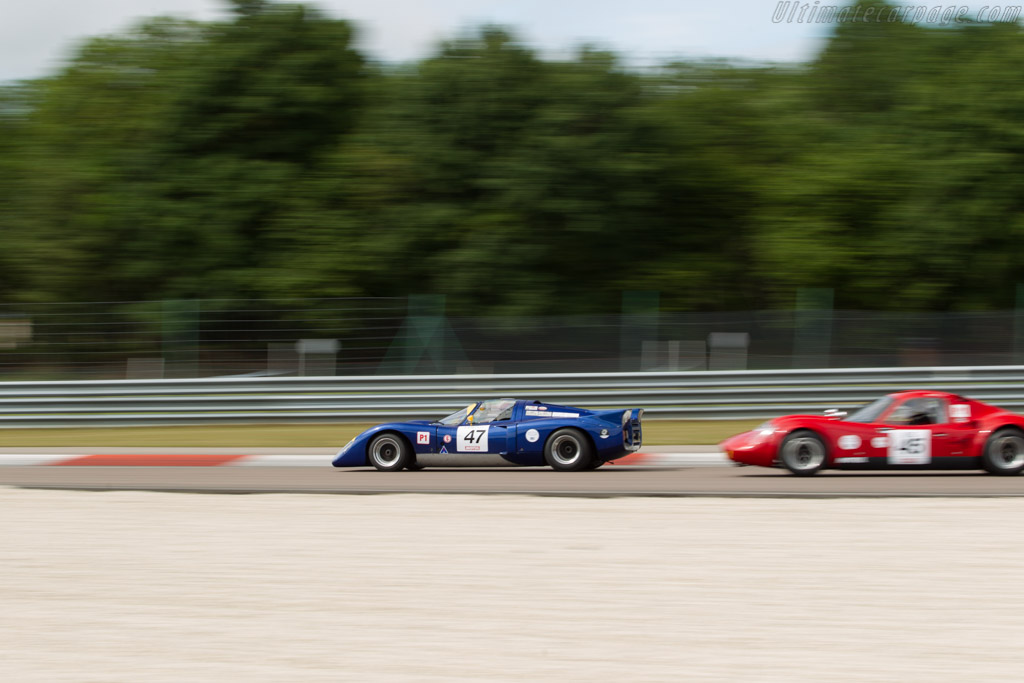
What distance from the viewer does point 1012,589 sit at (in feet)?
18.5

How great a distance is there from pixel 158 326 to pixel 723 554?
12.0 metres

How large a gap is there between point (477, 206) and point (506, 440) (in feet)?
30.9

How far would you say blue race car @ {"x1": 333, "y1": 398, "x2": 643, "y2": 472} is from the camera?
1112 centimetres

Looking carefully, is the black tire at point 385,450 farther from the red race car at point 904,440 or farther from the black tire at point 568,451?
the red race car at point 904,440

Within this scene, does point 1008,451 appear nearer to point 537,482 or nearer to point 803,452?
point 803,452

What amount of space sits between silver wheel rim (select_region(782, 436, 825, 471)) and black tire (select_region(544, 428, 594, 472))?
6.99 feet

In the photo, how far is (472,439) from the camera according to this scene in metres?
11.2

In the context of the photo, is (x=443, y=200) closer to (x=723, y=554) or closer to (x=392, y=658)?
(x=723, y=554)

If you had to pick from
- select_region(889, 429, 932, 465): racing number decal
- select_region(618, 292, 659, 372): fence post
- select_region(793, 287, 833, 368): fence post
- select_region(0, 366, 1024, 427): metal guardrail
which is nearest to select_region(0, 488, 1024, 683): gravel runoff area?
select_region(889, 429, 932, 465): racing number decal

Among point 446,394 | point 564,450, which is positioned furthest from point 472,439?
point 446,394

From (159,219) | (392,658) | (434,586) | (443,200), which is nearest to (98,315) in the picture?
(159,219)

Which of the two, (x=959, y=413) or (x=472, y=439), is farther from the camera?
(x=472, y=439)

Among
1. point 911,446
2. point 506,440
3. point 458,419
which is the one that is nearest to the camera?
point 911,446

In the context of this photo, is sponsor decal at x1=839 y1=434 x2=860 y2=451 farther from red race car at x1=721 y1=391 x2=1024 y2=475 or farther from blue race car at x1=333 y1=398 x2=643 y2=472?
blue race car at x1=333 y1=398 x2=643 y2=472
